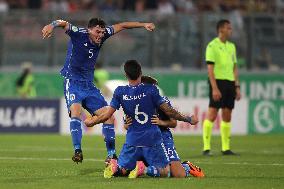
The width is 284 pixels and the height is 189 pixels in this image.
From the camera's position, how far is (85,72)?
1474cm

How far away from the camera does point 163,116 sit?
1312 centimetres

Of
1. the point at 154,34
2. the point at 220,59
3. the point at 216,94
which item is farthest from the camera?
the point at 154,34

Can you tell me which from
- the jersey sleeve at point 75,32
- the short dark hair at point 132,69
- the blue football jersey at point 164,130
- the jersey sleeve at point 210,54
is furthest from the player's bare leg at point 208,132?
the short dark hair at point 132,69

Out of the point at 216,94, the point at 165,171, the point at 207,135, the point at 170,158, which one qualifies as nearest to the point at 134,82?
the point at 170,158

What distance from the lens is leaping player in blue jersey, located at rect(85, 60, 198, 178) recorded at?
12391mm

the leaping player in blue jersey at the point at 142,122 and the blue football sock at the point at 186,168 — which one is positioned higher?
the leaping player in blue jersey at the point at 142,122

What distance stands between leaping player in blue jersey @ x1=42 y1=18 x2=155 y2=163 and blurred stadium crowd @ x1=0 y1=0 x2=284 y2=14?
14863 millimetres

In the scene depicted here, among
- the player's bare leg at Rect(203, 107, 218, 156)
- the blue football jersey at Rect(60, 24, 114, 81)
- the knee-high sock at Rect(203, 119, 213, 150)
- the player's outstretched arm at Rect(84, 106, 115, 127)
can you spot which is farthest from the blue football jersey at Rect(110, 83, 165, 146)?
the knee-high sock at Rect(203, 119, 213, 150)

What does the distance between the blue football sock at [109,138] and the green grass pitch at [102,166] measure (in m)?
0.33

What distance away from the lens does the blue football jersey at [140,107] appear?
40.7 feet

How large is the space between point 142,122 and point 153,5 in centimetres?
1939

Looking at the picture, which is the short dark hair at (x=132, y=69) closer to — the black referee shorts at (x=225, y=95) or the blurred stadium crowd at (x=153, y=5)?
the black referee shorts at (x=225, y=95)

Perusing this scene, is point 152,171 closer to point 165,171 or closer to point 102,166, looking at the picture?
point 165,171

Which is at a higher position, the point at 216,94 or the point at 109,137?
the point at 216,94
